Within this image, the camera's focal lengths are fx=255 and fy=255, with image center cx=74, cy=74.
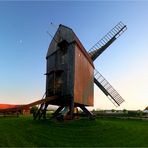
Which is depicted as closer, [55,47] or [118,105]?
[55,47]

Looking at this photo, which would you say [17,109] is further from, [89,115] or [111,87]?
[111,87]

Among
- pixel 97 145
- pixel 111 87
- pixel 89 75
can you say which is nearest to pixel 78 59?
pixel 89 75

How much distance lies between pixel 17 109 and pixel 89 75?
973 centimetres

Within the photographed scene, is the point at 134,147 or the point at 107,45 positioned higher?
the point at 107,45

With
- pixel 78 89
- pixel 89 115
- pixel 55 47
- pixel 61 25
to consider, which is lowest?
pixel 89 115

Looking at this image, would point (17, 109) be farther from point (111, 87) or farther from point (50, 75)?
point (111, 87)

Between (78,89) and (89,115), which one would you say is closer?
(78,89)

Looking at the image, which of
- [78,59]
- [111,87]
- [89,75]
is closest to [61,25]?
→ [78,59]

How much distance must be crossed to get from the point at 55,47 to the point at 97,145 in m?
14.5

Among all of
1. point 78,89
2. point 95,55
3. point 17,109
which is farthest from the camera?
point 95,55

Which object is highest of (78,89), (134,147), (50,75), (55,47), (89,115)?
(55,47)

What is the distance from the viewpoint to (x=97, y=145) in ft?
35.4

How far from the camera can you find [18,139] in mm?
11000

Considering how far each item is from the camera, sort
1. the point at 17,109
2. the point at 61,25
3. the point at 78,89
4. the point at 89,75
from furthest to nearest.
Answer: the point at 89,75, the point at 61,25, the point at 78,89, the point at 17,109
